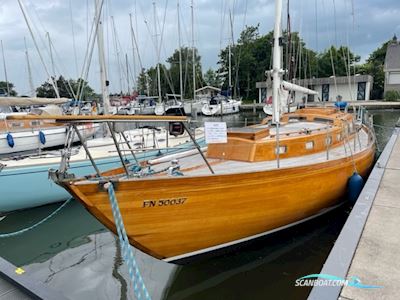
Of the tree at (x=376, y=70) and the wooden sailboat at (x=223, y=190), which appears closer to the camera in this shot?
the wooden sailboat at (x=223, y=190)

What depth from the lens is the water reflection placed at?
4738 millimetres

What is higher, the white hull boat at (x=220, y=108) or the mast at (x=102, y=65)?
the mast at (x=102, y=65)

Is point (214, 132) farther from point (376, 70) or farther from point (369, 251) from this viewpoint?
point (376, 70)

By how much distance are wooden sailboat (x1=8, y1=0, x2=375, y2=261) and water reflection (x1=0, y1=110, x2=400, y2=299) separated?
40cm

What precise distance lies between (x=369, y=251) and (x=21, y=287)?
3.61 metres

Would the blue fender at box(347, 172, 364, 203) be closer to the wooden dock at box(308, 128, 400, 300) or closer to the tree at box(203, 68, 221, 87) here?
the wooden dock at box(308, 128, 400, 300)

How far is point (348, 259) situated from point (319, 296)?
75cm

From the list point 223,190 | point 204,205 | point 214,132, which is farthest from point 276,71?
point 204,205

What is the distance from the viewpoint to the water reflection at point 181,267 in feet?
15.5

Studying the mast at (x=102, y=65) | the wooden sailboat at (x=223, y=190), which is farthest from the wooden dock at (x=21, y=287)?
the mast at (x=102, y=65)

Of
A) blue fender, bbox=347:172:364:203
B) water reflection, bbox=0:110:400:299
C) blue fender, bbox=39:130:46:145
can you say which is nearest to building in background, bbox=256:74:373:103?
blue fender, bbox=39:130:46:145

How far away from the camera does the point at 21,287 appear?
3.08 m

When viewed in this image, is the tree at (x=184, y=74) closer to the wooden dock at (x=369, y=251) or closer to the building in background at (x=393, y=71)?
the building in background at (x=393, y=71)

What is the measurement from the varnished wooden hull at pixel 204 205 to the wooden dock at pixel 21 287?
996 millimetres
